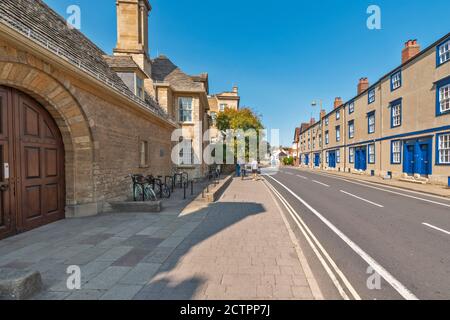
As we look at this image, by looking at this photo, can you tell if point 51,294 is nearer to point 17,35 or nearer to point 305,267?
point 305,267

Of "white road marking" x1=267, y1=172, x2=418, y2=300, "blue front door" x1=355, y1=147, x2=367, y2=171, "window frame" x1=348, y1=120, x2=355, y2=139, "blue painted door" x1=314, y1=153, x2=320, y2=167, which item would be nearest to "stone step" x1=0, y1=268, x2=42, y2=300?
"white road marking" x1=267, y1=172, x2=418, y2=300

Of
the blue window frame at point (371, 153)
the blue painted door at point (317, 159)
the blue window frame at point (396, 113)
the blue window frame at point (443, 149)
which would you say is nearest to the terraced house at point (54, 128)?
the blue window frame at point (443, 149)

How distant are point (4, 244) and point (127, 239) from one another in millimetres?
2502

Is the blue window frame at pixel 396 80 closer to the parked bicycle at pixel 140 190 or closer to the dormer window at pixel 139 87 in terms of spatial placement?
the dormer window at pixel 139 87

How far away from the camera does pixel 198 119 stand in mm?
18250

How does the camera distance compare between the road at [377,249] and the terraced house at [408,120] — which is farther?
the terraced house at [408,120]

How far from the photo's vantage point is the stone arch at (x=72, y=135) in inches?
229

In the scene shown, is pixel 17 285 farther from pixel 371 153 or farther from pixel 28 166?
pixel 371 153

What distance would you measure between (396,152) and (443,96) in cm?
597

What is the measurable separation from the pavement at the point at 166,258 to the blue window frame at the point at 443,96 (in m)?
15.6

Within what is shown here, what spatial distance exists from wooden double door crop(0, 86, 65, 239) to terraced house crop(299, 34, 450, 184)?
20.6m
